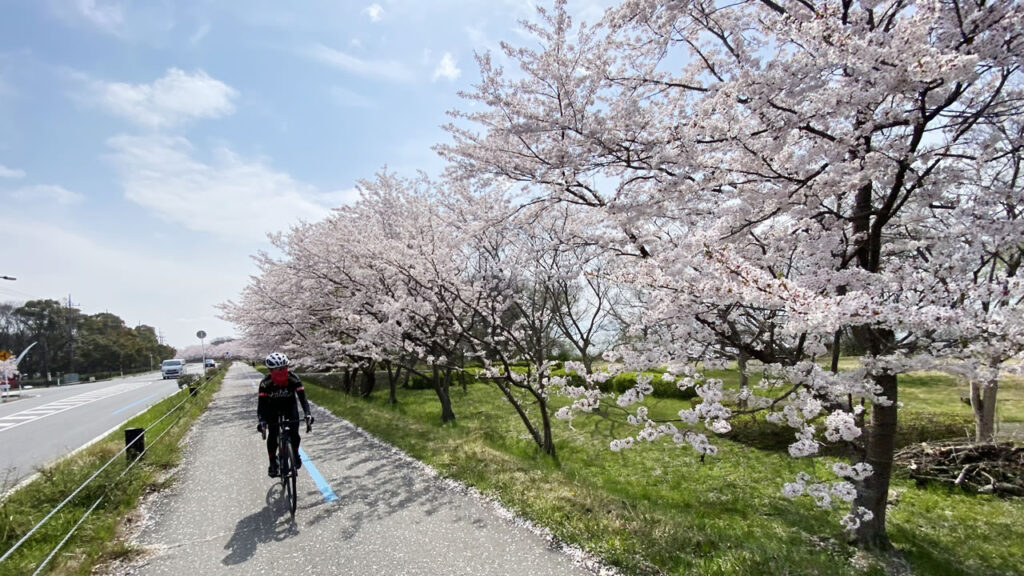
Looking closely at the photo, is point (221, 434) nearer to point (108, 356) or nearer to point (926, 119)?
point (926, 119)

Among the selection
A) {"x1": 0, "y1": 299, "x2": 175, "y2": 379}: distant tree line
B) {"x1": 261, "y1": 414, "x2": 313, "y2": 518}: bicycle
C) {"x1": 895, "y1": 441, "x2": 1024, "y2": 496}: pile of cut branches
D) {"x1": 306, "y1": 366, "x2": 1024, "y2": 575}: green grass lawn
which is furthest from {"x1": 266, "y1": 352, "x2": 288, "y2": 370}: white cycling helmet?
{"x1": 0, "y1": 299, "x2": 175, "y2": 379}: distant tree line

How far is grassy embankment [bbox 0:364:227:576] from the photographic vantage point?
4.10m

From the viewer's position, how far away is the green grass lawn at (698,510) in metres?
3.99

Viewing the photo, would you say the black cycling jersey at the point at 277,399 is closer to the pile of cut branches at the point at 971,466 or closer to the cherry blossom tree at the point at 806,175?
the cherry blossom tree at the point at 806,175

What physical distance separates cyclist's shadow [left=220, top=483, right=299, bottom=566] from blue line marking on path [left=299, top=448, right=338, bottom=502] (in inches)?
19.2

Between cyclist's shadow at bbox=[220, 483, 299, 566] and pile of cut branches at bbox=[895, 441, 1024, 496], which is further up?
cyclist's shadow at bbox=[220, 483, 299, 566]

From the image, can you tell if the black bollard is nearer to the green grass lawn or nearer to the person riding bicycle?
the person riding bicycle

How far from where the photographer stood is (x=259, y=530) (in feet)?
16.1

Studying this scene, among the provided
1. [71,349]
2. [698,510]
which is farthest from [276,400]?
[71,349]

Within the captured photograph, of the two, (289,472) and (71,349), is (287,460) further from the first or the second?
(71,349)

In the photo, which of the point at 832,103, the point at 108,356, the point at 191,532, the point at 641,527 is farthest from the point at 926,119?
the point at 108,356

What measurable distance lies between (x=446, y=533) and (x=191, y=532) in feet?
8.63

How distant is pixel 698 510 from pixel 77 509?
725cm

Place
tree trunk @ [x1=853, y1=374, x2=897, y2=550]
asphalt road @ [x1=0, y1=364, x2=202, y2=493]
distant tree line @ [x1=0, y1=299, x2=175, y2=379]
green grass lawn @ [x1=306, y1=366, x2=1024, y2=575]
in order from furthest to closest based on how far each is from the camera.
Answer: distant tree line @ [x1=0, y1=299, x2=175, y2=379]
asphalt road @ [x1=0, y1=364, x2=202, y2=493]
tree trunk @ [x1=853, y1=374, x2=897, y2=550]
green grass lawn @ [x1=306, y1=366, x2=1024, y2=575]
